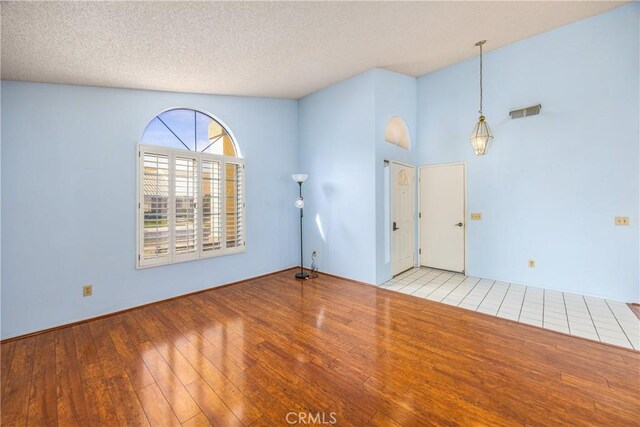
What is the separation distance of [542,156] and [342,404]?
4.30 metres

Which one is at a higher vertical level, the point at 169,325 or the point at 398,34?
the point at 398,34

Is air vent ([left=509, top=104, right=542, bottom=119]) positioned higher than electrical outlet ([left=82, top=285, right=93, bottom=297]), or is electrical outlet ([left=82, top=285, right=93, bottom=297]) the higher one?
air vent ([left=509, top=104, right=542, bottom=119])

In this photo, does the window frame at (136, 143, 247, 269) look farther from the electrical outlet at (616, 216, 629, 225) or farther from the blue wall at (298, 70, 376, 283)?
the electrical outlet at (616, 216, 629, 225)

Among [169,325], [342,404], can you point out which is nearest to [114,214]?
[169,325]

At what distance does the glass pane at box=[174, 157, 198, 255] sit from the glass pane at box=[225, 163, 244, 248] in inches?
20.0

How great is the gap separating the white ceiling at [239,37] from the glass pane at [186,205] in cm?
106

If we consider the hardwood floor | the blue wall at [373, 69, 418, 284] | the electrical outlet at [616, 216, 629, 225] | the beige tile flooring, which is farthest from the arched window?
A: the electrical outlet at [616, 216, 629, 225]

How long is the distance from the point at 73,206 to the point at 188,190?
1.22 meters

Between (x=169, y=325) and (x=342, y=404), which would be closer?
(x=342, y=404)

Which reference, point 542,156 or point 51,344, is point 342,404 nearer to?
point 51,344

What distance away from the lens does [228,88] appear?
12.6 ft

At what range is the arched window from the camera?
11.3 ft

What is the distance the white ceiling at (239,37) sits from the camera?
6.93 feet

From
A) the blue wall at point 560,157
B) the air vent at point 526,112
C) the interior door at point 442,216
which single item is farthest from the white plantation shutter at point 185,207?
the air vent at point 526,112
